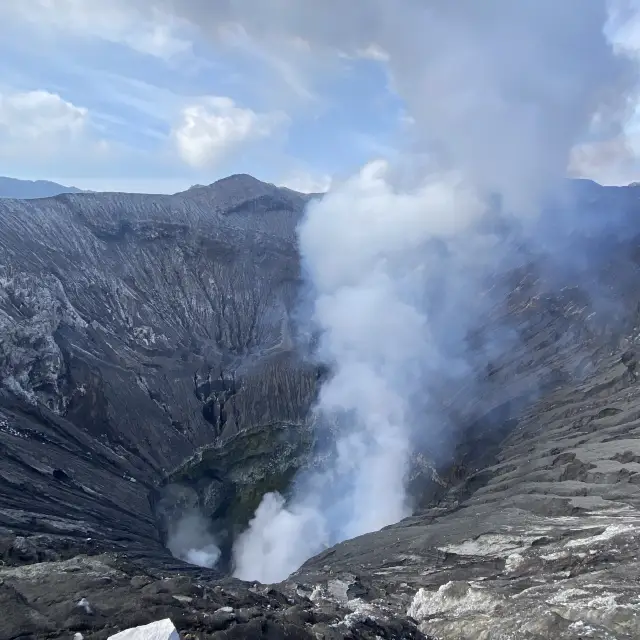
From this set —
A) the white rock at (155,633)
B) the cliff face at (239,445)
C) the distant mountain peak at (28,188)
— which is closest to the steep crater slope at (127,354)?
the cliff face at (239,445)

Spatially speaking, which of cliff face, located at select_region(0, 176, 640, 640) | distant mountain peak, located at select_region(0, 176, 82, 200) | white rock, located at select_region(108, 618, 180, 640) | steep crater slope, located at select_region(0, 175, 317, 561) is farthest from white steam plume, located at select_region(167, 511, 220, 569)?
distant mountain peak, located at select_region(0, 176, 82, 200)

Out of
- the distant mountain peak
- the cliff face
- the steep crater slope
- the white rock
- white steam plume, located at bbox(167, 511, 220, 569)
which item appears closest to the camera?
the white rock

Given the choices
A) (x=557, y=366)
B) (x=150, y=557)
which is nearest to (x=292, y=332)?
(x=557, y=366)

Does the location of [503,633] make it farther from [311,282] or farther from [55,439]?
[311,282]

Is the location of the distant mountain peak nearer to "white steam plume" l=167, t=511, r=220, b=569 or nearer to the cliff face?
the cliff face

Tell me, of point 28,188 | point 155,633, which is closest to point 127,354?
point 155,633
